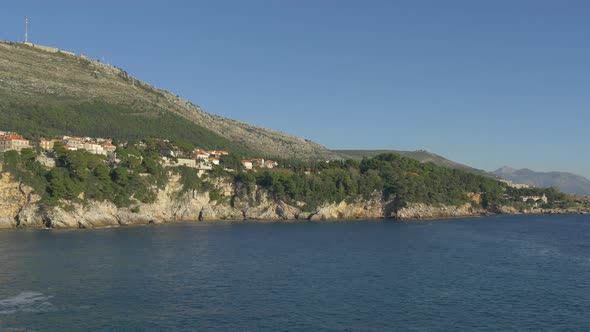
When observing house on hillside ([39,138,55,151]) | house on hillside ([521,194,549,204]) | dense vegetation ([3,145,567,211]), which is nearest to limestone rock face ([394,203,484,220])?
dense vegetation ([3,145,567,211])

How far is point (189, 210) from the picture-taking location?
103 meters

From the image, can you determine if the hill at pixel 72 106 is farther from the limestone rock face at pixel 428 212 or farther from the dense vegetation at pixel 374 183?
the limestone rock face at pixel 428 212

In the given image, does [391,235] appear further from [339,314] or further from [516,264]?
[339,314]

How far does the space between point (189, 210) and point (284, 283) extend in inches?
2342

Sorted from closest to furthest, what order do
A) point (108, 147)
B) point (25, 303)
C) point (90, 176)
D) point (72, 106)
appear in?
point (25, 303), point (90, 176), point (108, 147), point (72, 106)

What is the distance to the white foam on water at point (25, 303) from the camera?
36094 mm

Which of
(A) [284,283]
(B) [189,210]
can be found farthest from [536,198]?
(A) [284,283]

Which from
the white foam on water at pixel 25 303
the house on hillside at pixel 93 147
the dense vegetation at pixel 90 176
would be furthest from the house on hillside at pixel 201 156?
the white foam on water at pixel 25 303

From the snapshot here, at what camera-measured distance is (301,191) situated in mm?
113562

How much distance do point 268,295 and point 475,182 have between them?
115835mm

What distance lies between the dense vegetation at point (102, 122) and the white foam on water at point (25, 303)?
8669 centimetres

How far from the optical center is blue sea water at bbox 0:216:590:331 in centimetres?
3582

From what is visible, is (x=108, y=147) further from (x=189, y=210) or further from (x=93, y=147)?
(x=189, y=210)

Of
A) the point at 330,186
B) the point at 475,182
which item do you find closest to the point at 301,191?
the point at 330,186
